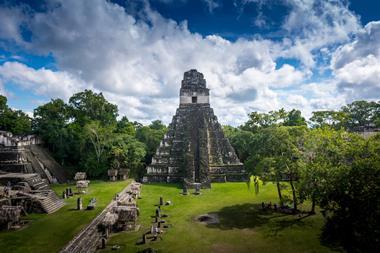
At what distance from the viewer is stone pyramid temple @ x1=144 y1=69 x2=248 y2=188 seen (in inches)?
1113

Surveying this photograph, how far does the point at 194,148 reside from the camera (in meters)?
31.0

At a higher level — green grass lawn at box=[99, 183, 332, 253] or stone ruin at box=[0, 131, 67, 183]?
stone ruin at box=[0, 131, 67, 183]

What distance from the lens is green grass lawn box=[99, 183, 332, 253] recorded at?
472 inches

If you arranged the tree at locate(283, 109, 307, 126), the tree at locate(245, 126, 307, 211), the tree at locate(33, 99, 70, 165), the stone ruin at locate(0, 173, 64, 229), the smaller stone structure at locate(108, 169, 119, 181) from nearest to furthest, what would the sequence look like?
the stone ruin at locate(0, 173, 64, 229) → the tree at locate(245, 126, 307, 211) → the smaller stone structure at locate(108, 169, 119, 181) → the tree at locate(33, 99, 70, 165) → the tree at locate(283, 109, 307, 126)

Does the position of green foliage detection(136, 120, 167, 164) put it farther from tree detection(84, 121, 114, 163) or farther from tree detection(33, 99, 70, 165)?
tree detection(33, 99, 70, 165)

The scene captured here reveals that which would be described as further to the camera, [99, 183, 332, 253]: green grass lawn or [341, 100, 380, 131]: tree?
[341, 100, 380, 131]: tree

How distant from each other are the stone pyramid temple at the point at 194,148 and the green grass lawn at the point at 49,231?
9878 mm

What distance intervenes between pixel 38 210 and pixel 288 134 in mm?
17159

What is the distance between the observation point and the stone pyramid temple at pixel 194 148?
28266 millimetres

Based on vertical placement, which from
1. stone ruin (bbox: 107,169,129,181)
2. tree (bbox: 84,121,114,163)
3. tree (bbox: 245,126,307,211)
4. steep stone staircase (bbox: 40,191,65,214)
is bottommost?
steep stone staircase (bbox: 40,191,65,214)

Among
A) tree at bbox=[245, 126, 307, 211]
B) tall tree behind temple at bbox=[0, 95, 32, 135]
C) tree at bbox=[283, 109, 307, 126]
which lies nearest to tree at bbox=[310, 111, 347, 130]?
tree at bbox=[245, 126, 307, 211]

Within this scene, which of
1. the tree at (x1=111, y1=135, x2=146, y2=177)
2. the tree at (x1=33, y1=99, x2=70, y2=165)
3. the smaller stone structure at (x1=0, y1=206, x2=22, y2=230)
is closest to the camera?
the smaller stone structure at (x1=0, y1=206, x2=22, y2=230)

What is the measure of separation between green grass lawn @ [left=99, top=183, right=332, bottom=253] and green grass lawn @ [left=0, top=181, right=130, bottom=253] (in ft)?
8.36

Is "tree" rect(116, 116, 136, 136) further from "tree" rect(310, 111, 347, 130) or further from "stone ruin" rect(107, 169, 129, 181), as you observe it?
"tree" rect(310, 111, 347, 130)
